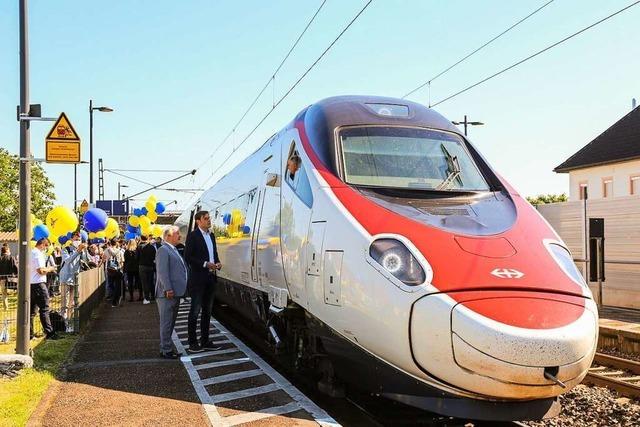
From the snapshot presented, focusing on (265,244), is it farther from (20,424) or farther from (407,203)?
(20,424)

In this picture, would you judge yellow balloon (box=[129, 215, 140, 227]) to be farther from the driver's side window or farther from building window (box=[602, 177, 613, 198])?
building window (box=[602, 177, 613, 198])

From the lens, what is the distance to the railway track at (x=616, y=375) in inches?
290

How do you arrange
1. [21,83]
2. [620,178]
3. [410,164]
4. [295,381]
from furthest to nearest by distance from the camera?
[620,178], [21,83], [295,381], [410,164]

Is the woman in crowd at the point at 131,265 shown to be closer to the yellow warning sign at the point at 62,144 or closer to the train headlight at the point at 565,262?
the yellow warning sign at the point at 62,144

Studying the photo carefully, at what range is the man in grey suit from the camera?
823 cm

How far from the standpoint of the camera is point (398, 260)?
4.75m

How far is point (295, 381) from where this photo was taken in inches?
295

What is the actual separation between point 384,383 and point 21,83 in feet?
20.9

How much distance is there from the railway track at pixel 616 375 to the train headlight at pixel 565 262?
2.99m

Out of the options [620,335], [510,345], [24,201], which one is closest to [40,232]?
[24,201]

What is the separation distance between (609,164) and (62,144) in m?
30.6

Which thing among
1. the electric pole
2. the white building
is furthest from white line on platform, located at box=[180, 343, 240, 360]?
the white building

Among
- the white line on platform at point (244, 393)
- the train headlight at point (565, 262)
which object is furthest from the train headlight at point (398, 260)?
the white line on platform at point (244, 393)

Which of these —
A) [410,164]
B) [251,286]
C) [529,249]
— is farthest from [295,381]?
[529,249]
